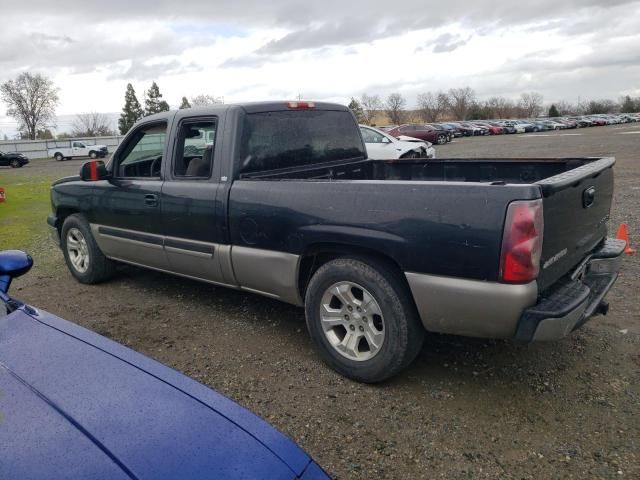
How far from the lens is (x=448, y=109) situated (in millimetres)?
100750

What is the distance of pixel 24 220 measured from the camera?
10797mm

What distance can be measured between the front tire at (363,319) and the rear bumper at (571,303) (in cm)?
67

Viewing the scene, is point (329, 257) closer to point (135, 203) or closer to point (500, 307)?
point (500, 307)

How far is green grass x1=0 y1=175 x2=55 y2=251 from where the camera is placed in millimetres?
8461

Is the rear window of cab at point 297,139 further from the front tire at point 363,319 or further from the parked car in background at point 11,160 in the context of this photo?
the parked car in background at point 11,160

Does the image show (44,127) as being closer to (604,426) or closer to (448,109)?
(448,109)

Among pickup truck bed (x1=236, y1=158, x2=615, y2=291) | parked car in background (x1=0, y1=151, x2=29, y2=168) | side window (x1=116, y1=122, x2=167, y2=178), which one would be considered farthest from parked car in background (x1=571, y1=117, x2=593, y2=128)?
pickup truck bed (x1=236, y1=158, x2=615, y2=291)

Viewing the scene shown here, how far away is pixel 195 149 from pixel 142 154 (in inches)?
35.2

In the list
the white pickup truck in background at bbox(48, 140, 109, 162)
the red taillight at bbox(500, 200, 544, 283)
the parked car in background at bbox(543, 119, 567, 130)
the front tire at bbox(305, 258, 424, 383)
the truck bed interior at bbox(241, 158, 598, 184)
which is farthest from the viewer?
the parked car in background at bbox(543, 119, 567, 130)

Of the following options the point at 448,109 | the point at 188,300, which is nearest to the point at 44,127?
the point at 448,109

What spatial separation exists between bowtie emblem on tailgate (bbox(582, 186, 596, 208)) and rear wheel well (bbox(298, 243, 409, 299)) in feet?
4.02

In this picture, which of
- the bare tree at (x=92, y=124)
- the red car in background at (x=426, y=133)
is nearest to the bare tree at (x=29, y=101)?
the bare tree at (x=92, y=124)

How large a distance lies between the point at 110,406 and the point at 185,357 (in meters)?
2.27

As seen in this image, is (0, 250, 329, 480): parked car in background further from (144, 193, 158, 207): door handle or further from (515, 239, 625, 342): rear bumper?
(144, 193, 158, 207): door handle
